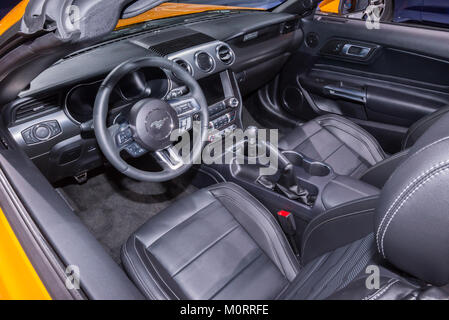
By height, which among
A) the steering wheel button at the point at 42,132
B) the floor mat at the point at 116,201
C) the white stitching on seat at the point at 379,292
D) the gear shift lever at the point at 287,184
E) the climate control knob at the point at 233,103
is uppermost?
the steering wheel button at the point at 42,132

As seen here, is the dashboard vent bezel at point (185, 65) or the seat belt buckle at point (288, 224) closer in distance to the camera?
the seat belt buckle at point (288, 224)

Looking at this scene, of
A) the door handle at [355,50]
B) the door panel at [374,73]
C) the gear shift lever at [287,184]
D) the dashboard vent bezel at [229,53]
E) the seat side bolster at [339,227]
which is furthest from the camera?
the door handle at [355,50]

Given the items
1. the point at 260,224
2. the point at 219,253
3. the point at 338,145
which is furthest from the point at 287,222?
the point at 338,145

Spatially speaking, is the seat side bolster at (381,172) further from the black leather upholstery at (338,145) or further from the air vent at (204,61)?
the air vent at (204,61)

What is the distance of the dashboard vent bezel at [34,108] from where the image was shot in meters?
1.53

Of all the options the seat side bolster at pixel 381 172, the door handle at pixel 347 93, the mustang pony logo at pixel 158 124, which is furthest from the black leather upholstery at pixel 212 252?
the door handle at pixel 347 93

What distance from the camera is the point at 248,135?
82.5 inches

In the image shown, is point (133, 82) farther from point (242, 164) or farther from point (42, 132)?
point (242, 164)

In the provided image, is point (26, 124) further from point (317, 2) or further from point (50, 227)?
point (317, 2)

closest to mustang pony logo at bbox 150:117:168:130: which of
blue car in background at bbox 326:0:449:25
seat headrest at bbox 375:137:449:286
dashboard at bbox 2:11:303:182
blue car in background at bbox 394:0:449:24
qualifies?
dashboard at bbox 2:11:303:182

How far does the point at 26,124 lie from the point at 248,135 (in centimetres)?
107

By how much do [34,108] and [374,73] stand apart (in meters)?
1.99

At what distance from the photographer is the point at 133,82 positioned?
1841mm

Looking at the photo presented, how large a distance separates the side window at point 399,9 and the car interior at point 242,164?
0.82 ft
